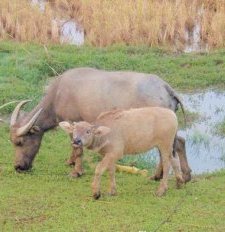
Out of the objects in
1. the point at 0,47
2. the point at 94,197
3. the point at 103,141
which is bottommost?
the point at 0,47

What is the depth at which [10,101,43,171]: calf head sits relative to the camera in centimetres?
843

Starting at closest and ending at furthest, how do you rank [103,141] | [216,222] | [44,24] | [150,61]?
[216,222], [103,141], [150,61], [44,24]

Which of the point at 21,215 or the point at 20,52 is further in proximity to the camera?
the point at 20,52

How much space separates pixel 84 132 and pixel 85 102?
60.9 inches

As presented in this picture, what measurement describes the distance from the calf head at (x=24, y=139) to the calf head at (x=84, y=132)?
1503 millimetres

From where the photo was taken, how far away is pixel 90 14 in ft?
55.1

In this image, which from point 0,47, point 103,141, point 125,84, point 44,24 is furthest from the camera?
point 44,24

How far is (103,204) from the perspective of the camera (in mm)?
7219

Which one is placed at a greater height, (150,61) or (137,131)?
(137,131)

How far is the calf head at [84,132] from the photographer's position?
6.81m

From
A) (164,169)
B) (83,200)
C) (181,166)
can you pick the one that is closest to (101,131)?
(83,200)

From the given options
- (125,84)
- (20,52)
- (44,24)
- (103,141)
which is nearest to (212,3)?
(44,24)

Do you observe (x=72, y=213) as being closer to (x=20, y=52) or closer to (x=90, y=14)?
(x=20, y=52)

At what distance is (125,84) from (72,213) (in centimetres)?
196
